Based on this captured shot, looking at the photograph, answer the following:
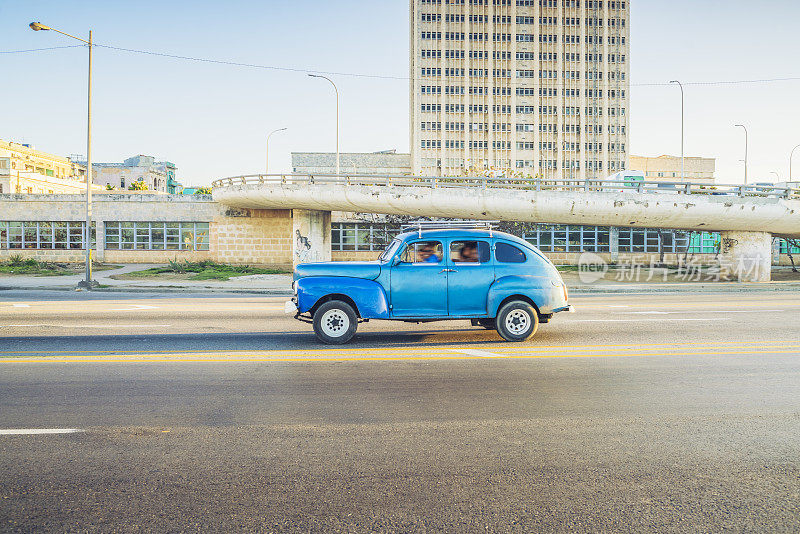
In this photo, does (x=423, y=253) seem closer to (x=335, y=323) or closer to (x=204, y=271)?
(x=335, y=323)

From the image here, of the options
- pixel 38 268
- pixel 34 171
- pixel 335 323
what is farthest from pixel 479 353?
pixel 34 171

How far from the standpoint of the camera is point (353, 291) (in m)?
9.66

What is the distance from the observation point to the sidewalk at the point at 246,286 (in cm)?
2258

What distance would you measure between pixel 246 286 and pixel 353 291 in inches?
591

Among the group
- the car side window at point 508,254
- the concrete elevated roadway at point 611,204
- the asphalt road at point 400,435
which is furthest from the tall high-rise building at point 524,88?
the asphalt road at point 400,435

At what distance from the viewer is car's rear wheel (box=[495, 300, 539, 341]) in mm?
9969

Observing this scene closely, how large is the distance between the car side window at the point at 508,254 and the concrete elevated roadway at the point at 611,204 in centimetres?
1652

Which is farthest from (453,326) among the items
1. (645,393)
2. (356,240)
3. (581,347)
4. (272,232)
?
(356,240)

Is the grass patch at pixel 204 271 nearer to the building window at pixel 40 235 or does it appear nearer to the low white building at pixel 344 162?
the building window at pixel 40 235

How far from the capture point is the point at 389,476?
427 cm

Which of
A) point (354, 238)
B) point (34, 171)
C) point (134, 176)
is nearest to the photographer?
point (354, 238)

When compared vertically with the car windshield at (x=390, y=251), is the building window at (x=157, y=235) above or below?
above

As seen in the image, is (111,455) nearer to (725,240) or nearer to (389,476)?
(389,476)

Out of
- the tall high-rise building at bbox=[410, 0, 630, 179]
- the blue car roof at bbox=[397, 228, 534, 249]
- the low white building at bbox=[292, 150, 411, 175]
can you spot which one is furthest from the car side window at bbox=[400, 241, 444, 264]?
the tall high-rise building at bbox=[410, 0, 630, 179]
